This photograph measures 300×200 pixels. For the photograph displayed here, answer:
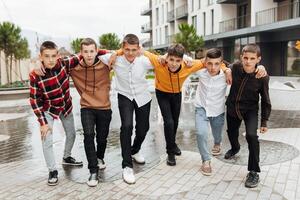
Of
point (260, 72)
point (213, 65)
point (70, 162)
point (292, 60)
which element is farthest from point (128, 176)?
point (292, 60)

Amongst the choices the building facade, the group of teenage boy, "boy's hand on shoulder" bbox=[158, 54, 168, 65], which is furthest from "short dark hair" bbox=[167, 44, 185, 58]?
the building facade

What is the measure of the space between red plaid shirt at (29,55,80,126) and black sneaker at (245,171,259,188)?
Result: 8.33ft

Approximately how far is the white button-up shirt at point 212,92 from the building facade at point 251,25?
1824 centimetres

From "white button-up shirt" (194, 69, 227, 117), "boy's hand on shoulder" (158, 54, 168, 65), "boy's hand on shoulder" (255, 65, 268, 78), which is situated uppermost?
"boy's hand on shoulder" (158, 54, 168, 65)

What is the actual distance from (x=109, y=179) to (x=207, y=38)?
102 ft

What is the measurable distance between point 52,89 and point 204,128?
2.06 meters

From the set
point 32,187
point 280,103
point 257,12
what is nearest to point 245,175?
point 32,187

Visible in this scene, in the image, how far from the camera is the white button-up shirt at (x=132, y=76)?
4695 millimetres

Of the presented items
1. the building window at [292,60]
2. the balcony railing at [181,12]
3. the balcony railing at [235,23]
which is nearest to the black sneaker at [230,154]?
the building window at [292,60]

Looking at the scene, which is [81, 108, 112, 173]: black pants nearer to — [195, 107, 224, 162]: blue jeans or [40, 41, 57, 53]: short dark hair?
[40, 41, 57, 53]: short dark hair

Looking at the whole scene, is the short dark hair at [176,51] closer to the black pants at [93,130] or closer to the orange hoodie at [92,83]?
the orange hoodie at [92,83]

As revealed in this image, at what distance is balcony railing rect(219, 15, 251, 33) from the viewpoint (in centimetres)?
2981

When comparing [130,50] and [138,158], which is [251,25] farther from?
[130,50]

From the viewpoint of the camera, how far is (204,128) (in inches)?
190
